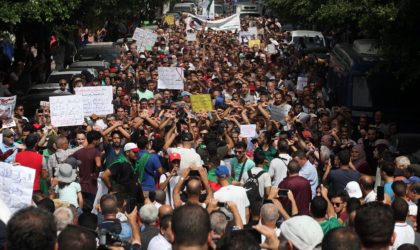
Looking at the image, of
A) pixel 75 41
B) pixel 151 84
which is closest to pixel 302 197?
pixel 151 84

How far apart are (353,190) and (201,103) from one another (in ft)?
24.2

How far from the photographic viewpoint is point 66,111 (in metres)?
15.6

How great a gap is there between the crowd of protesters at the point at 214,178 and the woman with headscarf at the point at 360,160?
0.9 inches

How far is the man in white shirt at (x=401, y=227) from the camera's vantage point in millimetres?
8672

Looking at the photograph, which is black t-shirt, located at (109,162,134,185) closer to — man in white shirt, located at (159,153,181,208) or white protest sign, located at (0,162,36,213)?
man in white shirt, located at (159,153,181,208)

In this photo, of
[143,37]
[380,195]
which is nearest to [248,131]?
[380,195]

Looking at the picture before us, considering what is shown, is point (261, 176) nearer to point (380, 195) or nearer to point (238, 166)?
point (238, 166)

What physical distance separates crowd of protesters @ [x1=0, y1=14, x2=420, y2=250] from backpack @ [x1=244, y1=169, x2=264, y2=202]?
19mm

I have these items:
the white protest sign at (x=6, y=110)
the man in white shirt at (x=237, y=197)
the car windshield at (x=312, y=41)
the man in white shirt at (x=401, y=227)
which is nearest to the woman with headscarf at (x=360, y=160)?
the man in white shirt at (x=237, y=197)

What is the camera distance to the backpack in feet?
36.8

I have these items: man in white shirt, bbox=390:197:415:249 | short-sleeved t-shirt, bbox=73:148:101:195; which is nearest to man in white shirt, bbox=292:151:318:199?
short-sleeved t-shirt, bbox=73:148:101:195

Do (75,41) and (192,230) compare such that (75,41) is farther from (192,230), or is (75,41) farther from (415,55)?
(192,230)

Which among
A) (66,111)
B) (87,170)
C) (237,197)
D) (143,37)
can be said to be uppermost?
(237,197)

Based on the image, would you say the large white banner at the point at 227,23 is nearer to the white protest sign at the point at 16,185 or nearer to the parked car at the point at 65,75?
the parked car at the point at 65,75
